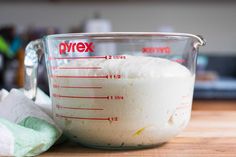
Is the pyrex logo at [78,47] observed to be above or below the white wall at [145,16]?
above

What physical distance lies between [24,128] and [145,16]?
2243mm

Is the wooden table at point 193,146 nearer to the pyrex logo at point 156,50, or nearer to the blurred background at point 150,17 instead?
the pyrex logo at point 156,50

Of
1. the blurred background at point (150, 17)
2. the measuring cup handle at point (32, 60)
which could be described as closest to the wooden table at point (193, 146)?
the measuring cup handle at point (32, 60)

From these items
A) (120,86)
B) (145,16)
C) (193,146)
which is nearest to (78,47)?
(120,86)

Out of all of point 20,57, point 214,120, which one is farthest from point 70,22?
point 214,120

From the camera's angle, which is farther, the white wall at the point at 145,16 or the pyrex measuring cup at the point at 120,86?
the white wall at the point at 145,16

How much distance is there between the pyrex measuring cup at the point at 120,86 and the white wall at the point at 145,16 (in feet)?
6.97

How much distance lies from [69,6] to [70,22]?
11 centimetres

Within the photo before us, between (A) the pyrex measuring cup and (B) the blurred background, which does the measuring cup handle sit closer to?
(A) the pyrex measuring cup

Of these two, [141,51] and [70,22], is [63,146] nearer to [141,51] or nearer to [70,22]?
[141,51]

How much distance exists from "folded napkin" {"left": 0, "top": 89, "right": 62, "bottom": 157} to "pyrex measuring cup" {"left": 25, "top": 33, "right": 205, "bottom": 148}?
3cm

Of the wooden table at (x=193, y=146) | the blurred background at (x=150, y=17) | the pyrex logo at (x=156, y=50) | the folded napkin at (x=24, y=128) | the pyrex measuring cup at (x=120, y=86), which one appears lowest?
the blurred background at (x=150, y=17)

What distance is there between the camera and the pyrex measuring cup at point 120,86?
564mm

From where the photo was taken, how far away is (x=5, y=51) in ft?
7.70
